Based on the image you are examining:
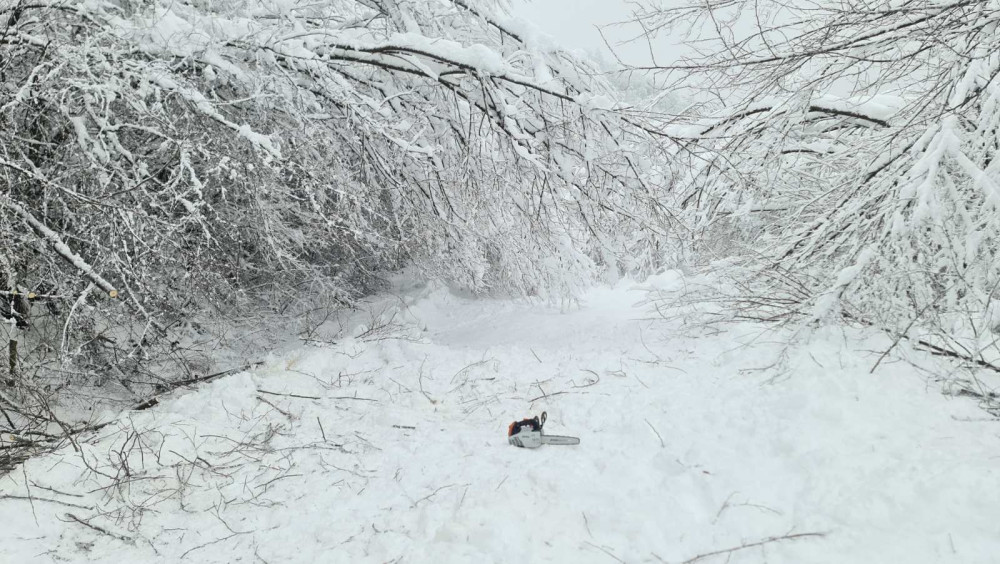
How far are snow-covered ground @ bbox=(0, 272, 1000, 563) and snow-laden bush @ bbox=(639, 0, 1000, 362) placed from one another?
1.51 feet

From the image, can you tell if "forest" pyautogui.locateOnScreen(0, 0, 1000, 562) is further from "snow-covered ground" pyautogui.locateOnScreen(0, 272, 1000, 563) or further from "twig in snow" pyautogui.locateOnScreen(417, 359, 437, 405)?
"snow-covered ground" pyautogui.locateOnScreen(0, 272, 1000, 563)

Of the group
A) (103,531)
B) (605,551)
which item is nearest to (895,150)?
(605,551)

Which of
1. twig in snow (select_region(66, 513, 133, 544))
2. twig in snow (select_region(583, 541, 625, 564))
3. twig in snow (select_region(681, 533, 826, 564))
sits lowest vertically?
twig in snow (select_region(66, 513, 133, 544))

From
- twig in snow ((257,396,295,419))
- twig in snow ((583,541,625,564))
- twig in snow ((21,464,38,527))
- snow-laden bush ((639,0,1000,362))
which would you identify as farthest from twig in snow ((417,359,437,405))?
snow-laden bush ((639,0,1000,362))

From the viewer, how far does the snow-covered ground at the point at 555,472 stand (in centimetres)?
237

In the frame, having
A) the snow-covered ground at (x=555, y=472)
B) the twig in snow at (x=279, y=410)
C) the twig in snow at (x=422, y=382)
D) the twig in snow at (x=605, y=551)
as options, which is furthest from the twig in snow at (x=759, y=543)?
the twig in snow at (x=279, y=410)

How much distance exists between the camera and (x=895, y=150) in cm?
381

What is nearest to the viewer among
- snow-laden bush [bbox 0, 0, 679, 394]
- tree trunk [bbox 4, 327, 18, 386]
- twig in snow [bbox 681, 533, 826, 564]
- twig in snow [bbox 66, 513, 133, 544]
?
twig in snow [bbox 681, 533, 826, 564]

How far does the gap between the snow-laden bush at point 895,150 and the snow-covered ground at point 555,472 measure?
1.51ft

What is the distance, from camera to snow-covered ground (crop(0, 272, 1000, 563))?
2.37 m

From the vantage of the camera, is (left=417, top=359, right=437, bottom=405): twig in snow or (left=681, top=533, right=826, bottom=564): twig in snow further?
(left=417, top=359, right=437, bottom=405): twig in snow

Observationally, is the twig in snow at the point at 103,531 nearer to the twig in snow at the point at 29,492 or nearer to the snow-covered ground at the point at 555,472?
the snow-covered ground at the point at 555,472

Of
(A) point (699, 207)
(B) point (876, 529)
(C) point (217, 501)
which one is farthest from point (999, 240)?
(C) point (217, 501)

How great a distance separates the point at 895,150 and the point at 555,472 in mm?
3043
